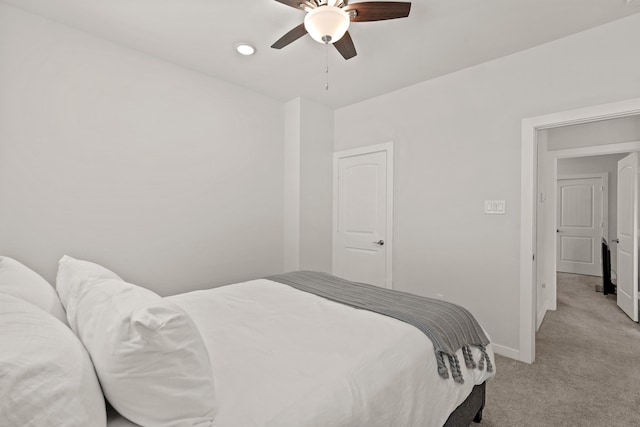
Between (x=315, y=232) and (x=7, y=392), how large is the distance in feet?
11.0

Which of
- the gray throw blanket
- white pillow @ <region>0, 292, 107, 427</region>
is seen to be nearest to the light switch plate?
the gray throw blanket

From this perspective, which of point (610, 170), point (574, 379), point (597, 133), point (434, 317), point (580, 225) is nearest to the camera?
point (434, 317)

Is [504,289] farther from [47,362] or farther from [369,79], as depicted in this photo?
[47,362]

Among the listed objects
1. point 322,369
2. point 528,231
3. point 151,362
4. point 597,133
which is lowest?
point 322,369

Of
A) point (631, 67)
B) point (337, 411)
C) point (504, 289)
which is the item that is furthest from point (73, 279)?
point (631, 67)

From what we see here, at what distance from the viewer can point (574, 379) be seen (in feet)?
7.76

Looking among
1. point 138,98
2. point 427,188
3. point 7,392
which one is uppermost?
point 138,98

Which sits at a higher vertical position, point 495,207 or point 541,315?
point 495,207

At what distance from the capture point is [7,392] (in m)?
0.61

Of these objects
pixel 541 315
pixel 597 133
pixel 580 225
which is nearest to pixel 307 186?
pixel 541 315

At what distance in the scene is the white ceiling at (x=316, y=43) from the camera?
2.14m

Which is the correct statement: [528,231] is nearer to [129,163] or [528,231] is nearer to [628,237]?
[628,237]

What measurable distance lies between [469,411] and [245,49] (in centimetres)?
304

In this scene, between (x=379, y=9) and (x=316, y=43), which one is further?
(x=316, y=43)
